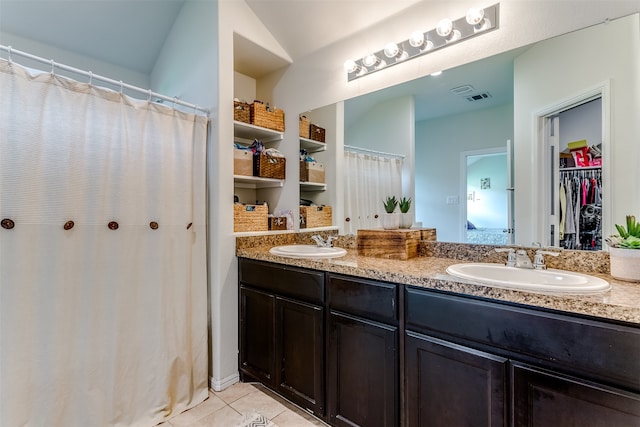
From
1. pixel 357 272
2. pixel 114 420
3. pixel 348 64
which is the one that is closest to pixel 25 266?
pixel 114 420

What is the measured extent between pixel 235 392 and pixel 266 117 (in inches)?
76.7

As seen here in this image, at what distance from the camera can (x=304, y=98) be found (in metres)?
2.37

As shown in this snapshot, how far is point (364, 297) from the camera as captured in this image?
147 cm

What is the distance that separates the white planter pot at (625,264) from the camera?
1.14 meters

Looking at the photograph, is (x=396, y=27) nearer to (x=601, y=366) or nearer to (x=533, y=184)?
(x=533, y=184)

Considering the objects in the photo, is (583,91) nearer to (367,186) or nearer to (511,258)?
(511,258)

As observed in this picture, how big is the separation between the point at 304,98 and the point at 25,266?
1919 mm

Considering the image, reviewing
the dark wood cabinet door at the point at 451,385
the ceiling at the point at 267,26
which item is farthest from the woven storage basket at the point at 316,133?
the dark wood cabinet door at the point at 451,385

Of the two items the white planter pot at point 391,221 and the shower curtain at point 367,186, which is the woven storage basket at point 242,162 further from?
the white planter pot at point 391,221

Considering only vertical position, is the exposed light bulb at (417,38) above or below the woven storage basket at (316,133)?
above

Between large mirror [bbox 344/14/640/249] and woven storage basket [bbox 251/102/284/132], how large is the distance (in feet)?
1.95

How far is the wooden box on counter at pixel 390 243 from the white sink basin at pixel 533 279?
35 cm

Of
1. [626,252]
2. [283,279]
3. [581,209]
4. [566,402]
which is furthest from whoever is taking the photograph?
[283,279]

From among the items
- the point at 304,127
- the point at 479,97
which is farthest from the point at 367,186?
the point at 479,97
